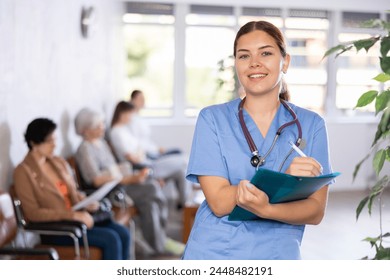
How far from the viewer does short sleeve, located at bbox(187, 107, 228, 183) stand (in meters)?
1.46

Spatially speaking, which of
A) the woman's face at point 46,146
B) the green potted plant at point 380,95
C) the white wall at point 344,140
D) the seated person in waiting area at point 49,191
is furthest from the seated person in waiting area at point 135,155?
the green potted plant at point 380,95

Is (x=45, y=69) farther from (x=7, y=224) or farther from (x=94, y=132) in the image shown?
(x=7, y=224)

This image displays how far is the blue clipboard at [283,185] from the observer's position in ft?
4.21

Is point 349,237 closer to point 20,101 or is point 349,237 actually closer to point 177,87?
point 20,101

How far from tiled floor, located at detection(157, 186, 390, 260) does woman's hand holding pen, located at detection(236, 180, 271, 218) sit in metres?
2.39

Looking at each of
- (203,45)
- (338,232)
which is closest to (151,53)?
(203,45)

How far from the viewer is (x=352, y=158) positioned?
22.3ft

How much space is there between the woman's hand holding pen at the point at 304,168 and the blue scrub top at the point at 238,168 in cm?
12

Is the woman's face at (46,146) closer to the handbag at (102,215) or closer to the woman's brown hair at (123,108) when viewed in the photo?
the handbag at (102,215)

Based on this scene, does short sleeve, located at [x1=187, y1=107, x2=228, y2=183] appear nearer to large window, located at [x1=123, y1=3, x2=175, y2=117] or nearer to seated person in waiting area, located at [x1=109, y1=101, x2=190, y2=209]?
seated person in waiting area, located at [x1=109, y1=101, x2=190, y2=209]

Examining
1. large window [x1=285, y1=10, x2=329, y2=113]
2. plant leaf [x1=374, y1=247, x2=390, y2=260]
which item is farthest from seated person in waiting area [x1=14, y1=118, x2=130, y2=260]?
large window [x1=285, y1=10, x2=329, y2=113]

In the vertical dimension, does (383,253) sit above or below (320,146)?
below

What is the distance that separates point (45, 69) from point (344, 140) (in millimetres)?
4029

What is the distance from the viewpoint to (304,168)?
1.33 m
